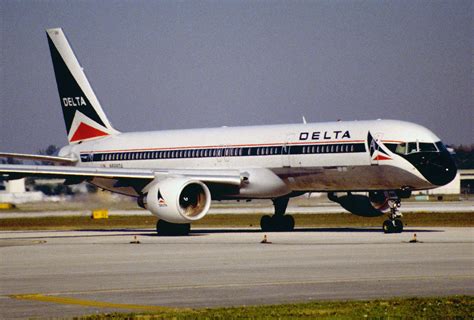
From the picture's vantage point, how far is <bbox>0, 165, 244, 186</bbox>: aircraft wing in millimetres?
42438

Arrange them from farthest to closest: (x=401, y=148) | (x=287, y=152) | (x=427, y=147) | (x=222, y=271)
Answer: (x=287, y=152) → (x=401, y=148) → (x=427, y=147) → (x=222, y=271)

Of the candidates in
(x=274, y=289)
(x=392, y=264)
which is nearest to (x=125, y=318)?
(x=274, y=289)

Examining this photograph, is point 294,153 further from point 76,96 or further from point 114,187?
point 76,96

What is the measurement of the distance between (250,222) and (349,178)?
53.6 ft

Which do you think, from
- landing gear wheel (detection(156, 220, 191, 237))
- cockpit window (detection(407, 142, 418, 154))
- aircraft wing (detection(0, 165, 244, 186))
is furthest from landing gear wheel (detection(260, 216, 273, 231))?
cockpit window (detection(407, 142, 418, 154))

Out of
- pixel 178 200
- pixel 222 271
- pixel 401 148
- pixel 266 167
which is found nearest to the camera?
pixel 222 271

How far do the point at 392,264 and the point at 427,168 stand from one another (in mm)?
15349

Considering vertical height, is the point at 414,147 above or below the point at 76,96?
below

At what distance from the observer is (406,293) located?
19094mm

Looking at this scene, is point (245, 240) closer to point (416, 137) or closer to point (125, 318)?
point (416, 137)

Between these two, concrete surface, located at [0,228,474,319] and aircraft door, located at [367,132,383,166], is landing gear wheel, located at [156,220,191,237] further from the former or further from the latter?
aircraft door, located at [367,132,383,166]

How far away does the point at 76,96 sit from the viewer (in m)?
52.4

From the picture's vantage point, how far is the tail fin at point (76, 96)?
52.2 metres

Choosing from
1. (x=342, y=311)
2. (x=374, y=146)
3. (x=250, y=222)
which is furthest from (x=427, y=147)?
(x=342, y=311)
